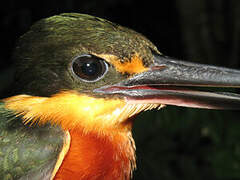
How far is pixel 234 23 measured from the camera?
15.0 ft

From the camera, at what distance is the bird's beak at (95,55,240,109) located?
5.30 ft

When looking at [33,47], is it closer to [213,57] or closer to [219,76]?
[219,76]

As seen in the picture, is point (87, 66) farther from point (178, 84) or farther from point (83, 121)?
point (178, 84)

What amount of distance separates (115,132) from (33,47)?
1.96 feet

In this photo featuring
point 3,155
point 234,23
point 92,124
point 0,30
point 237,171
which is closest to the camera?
point 3,155

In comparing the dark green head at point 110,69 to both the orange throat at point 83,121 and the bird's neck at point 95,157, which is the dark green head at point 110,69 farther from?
the bird's neck at point 95,157

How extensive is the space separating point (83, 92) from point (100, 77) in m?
0.11

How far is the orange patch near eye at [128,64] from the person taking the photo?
1.58 m

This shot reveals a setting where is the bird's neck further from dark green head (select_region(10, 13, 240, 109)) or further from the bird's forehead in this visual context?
the bird's forehead

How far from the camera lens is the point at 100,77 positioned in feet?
5.34

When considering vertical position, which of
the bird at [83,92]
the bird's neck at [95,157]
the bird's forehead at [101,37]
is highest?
the bird's forehead at [101,37]

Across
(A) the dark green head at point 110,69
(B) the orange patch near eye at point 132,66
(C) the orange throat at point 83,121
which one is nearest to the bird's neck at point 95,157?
(C) the orange throat at point 83,121

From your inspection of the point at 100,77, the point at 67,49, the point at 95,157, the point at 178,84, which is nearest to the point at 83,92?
the point at 100,77

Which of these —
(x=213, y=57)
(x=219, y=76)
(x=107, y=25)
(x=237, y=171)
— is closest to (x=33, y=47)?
(x=107, y=25)
